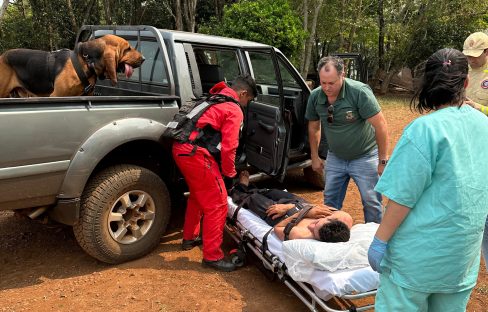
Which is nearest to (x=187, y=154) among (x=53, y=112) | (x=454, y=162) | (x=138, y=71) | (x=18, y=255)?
(x=53, y=112)

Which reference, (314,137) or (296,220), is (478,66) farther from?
Answer: (296,220)

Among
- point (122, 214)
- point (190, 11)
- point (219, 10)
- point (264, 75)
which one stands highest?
point (219, 10)

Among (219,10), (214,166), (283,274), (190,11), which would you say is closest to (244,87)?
(214,166)

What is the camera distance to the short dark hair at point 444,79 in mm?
1615

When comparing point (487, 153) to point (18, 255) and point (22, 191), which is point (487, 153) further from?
point (18, 255)

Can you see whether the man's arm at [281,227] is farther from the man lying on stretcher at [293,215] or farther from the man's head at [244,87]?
the man's head at [244,87]

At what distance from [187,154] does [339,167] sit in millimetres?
1416

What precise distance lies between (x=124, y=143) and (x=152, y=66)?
3.61ft

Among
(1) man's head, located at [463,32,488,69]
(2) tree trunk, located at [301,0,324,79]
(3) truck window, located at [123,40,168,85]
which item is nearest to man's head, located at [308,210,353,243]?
(1) man's head, located at [463,32,488,69]

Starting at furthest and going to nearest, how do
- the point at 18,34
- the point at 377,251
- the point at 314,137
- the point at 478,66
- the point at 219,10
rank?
the point at 219,10 → the point at 18,34 → the point at 314,137 → the point at 478,66 → the point at 377,251

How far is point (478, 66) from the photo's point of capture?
117 inches

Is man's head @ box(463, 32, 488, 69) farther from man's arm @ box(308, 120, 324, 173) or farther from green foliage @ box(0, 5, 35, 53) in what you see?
green foliage @ box(0, 5, 35, 53)

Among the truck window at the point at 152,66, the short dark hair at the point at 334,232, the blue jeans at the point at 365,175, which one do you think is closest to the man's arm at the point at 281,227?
the short dark hair at the point at 334,232

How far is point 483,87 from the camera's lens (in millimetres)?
2982
